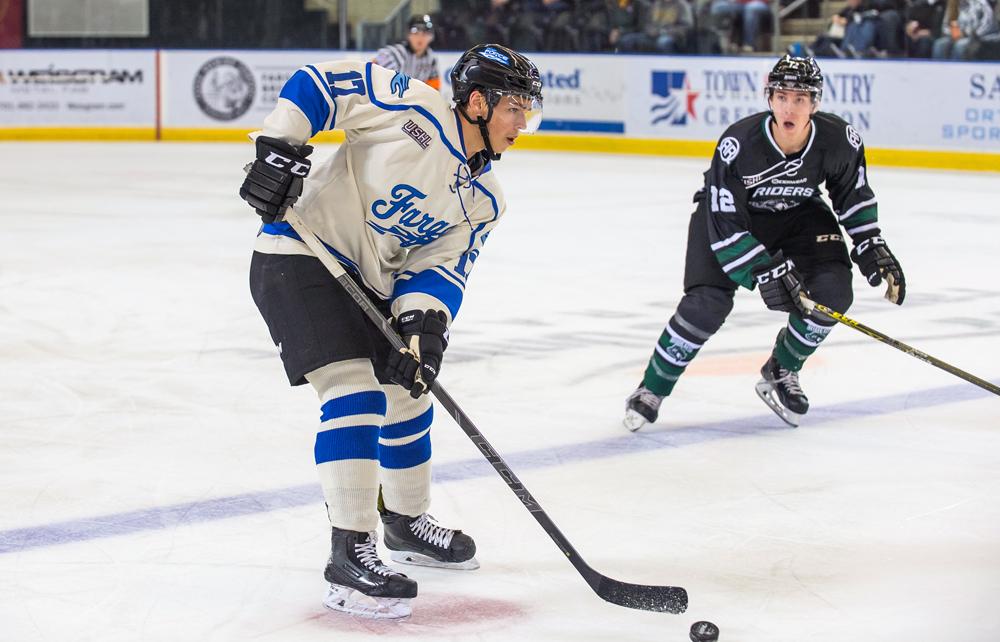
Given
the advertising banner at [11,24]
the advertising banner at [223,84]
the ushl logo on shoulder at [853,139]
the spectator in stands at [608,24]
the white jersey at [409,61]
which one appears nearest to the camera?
the ushl logo on shoulder at [853,139]

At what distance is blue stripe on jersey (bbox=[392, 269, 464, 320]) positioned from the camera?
2756mm

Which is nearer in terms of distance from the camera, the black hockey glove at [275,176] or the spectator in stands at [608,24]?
the black hockey glove at [275,176]

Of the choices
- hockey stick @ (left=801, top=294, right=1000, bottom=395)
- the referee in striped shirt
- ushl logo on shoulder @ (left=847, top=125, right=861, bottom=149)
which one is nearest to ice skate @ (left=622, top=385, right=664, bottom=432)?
hockey stick @ (left=801, top=294, right=1000, bottom=395)

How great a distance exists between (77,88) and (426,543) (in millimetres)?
11286

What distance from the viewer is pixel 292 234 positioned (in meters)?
2.68

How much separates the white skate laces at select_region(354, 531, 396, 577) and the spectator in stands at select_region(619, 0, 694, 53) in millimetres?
9826

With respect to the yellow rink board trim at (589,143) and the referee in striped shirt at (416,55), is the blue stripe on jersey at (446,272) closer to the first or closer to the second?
the referee in striped shirt at (416,55)

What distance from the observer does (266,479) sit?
3402 mm

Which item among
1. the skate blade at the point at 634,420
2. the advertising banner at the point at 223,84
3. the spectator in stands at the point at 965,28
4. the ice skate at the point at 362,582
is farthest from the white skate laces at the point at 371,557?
the advertising banner at the point at 223,84

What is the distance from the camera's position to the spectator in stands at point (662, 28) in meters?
12.0

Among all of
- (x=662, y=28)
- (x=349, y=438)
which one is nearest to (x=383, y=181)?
(x=349, y=438)

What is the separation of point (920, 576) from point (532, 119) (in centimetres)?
112

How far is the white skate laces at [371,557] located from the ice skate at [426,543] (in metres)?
0.25

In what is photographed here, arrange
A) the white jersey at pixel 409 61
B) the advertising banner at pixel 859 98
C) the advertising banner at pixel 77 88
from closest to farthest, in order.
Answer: the white jersey at pixel 409 61, the advertising banner at pixel 859 98, the advertising banner at pixel 77 88
